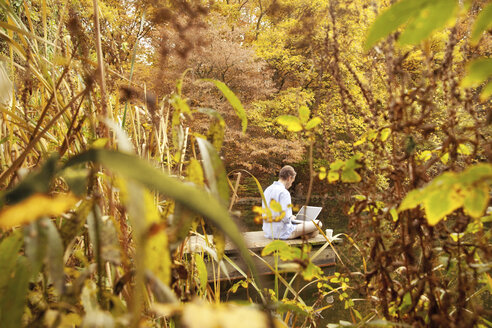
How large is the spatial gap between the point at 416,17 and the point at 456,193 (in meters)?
0.17

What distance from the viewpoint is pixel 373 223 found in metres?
0.59

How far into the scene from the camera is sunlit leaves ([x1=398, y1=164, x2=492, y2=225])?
28 centimetres

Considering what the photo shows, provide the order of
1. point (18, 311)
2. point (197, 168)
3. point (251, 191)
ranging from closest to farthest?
point (18, 311)
point (197, 168)
point (251, 191)

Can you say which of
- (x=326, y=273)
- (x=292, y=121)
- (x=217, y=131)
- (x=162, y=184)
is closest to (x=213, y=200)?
(x=162, y=184)

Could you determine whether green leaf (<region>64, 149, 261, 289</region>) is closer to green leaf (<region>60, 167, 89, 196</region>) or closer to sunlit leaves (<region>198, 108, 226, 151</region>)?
green leaf (<region>60, 167, 89, 196</region>)

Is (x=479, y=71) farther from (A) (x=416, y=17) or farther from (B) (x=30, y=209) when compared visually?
(B) (x=30, y=209)

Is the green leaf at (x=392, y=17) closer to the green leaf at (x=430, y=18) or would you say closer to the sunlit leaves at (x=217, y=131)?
the green leaf at (x=430, y=18)

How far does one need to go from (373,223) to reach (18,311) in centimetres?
54

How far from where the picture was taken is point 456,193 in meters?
0.32

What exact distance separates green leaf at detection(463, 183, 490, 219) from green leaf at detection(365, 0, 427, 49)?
0.16 meters

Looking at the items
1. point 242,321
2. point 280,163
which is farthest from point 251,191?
point 242,321

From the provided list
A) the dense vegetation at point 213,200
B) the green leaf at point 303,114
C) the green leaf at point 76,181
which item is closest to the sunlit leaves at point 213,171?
the dense vegetation at point 213,200

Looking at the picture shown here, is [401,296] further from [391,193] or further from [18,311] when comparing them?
[18,311]

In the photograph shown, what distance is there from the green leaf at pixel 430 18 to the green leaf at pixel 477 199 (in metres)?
0.15
